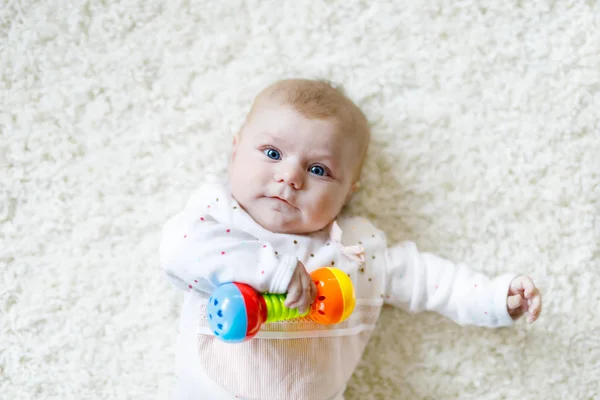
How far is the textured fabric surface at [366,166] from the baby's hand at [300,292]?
1.38 ft

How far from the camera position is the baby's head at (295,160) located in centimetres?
116

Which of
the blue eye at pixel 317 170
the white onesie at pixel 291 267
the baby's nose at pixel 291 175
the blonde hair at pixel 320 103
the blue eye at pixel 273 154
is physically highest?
the blonde hair at pixel 320 103

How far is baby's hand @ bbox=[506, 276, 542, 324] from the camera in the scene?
1.16 m

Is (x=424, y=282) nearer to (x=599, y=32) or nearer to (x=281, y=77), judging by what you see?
(x=281, y=77)

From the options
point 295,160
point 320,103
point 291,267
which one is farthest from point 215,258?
point 320,103

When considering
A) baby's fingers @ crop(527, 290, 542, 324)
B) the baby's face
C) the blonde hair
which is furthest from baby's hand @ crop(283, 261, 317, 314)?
baby's fingers @ crop(527, 290, 542, 324)

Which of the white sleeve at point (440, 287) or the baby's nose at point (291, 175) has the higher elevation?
the baby's nose at point (291, 175)

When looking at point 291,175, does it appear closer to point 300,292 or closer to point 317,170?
point 317,170

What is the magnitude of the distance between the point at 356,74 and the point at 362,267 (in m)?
0.43

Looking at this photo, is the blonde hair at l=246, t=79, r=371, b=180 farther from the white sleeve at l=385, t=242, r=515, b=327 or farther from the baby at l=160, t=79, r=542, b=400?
the white sleeve at l=385, t=242, r=515, b=327

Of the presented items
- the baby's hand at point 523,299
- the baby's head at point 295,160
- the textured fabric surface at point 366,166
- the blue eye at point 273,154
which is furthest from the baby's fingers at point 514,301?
the blue eye at point 273,154

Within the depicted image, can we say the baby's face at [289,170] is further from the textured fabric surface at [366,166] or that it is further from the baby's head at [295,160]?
the textured fabric surface at [366,166]

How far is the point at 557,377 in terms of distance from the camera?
1.33 meters

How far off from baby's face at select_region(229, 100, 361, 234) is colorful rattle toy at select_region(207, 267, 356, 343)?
0.67 ft
